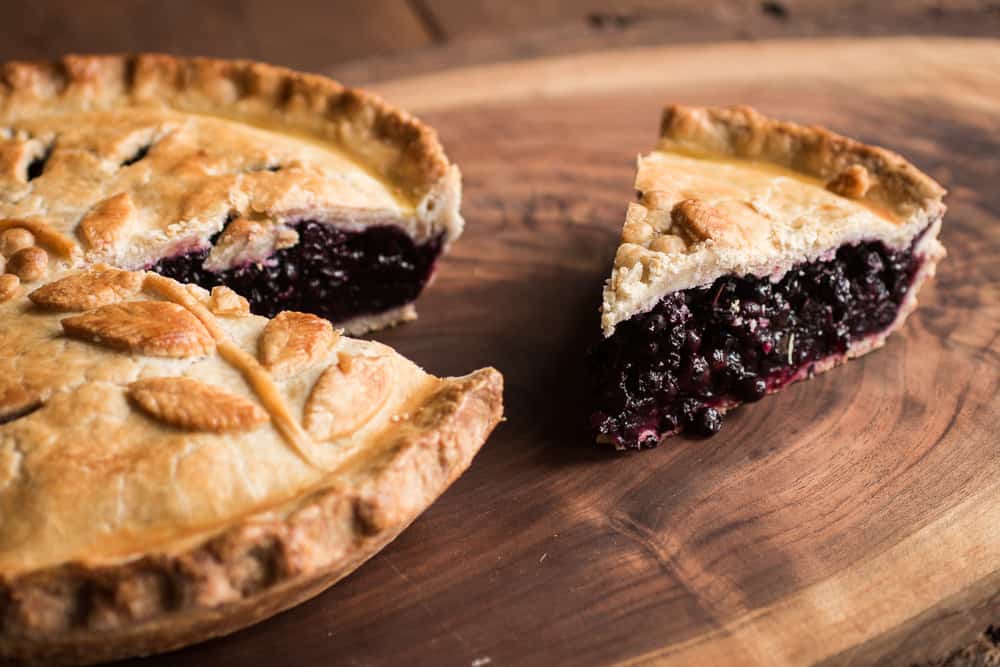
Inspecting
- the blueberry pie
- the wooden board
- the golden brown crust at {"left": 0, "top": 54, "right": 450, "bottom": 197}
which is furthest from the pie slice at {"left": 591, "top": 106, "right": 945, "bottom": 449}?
the golden brown crust at {"left": 0, "top": 54, "right": 450, "bottom": 197}

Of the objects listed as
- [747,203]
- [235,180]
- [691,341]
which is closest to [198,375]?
[235,180]

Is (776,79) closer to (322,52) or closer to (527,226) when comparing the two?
(527,226)

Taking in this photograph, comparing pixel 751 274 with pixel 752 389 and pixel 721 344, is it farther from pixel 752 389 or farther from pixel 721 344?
pixel 752 389

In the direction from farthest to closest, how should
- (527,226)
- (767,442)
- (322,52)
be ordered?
(322,52) → (527,226) → (767,442)

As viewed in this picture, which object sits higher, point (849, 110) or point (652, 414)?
point (849, 110)

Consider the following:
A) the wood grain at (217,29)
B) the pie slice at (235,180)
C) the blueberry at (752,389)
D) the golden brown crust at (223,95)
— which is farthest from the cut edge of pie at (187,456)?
the wood grain at (217,29)

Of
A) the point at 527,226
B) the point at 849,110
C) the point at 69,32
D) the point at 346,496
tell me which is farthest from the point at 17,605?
the point at 69,32
